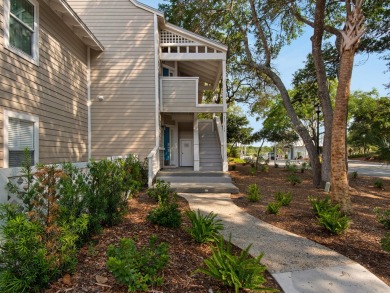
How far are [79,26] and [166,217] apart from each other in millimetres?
7371

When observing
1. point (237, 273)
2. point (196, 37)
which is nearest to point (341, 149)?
point (237, 273)

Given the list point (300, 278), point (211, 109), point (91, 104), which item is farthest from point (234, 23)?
point (300, 278)

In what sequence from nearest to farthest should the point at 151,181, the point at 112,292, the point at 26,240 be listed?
the point at 26,240, the point at 112,292, the point at 151,181

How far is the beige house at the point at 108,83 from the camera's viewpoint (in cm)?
719

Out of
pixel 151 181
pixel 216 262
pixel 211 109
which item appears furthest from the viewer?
pixel 211 109

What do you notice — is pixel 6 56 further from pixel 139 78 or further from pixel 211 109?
pixel 211 109

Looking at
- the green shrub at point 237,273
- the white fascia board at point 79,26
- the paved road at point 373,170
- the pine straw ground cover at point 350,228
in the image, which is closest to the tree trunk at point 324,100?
the pine straw ground cover at point 350,228

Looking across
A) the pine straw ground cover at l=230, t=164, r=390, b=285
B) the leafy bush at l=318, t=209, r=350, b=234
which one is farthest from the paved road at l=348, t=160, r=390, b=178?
the leafy bush at l=318, t=209, r=350, b=234

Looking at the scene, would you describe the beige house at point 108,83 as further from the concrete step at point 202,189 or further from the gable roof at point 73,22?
the concrete step at point 202,189

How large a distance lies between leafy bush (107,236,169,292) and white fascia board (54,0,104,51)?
23.9 feet

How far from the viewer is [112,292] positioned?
9.19 feet

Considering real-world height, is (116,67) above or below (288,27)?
below

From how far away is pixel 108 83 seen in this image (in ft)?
36.4

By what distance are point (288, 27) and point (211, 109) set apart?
573 cm
